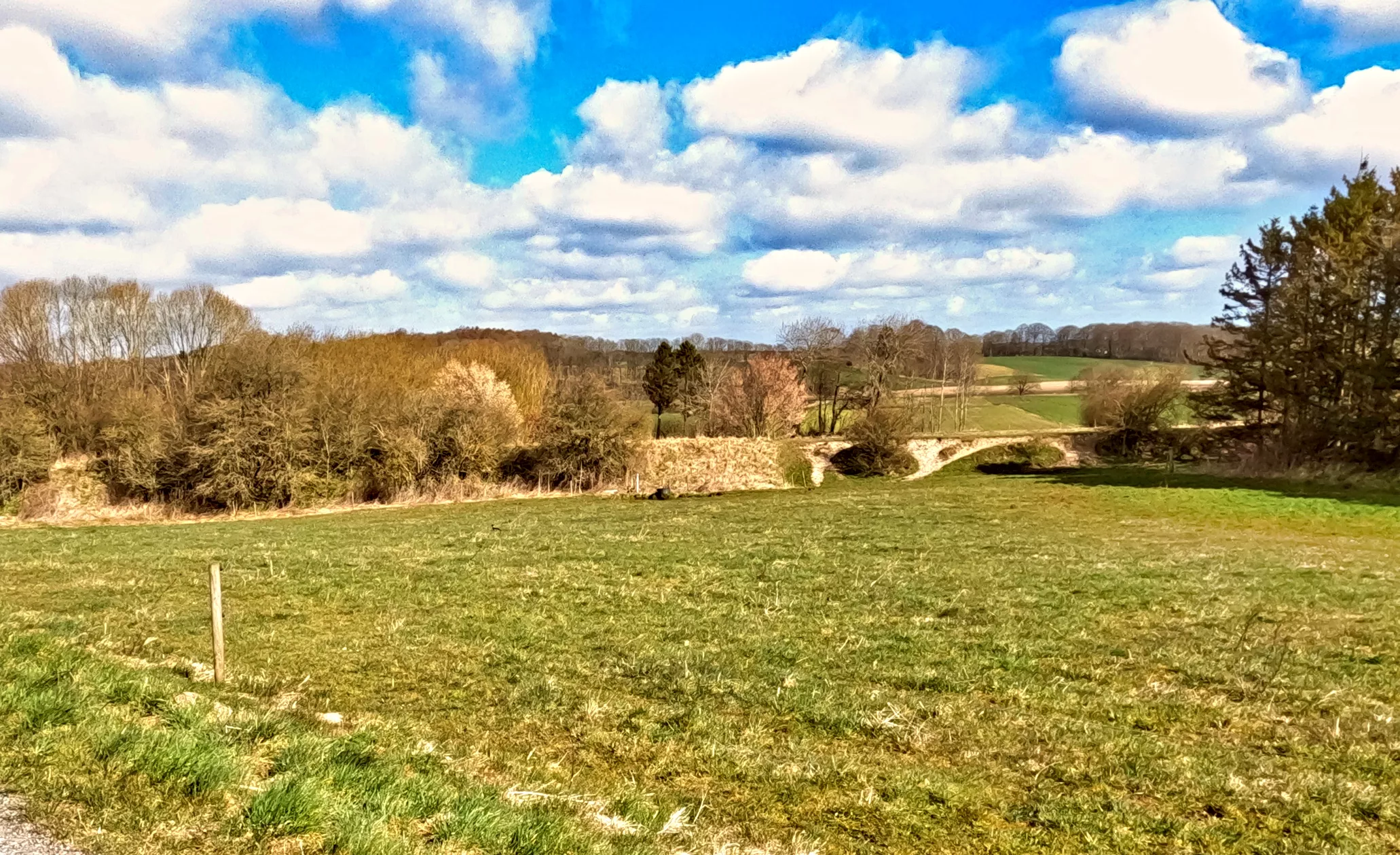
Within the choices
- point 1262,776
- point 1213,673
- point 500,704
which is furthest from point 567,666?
point 1213,673

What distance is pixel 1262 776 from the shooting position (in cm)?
642

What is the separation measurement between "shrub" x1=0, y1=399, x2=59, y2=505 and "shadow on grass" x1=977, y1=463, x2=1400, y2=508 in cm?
4960

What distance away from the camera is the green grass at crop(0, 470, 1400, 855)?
17.4 feet

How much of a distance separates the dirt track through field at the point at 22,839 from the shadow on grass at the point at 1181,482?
3617 centimetres

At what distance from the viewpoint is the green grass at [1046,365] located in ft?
272

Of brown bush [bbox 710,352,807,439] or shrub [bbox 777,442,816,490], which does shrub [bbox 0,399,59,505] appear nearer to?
shrub [bbox 777,442,816,490]

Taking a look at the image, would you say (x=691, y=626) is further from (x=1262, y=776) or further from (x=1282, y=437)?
(x=1282, y=437)

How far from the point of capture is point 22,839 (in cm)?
376

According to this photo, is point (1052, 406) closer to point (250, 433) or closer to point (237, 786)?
point (250, 433)

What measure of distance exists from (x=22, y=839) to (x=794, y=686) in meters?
6.62

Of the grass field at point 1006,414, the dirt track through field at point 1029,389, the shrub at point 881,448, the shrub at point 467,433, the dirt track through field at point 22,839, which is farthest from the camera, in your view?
the dirt track through field at point 1029,389

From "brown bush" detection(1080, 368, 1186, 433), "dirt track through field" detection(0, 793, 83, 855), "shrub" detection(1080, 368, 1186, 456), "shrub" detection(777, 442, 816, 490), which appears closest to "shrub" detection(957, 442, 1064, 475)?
"shrub" detection(1080, 368, 1186, 456)

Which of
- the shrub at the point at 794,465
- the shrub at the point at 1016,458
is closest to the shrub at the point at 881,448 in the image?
the shrub at the point at 794,465

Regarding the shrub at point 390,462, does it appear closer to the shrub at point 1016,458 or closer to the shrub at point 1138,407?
the shrub at point 1016,458
